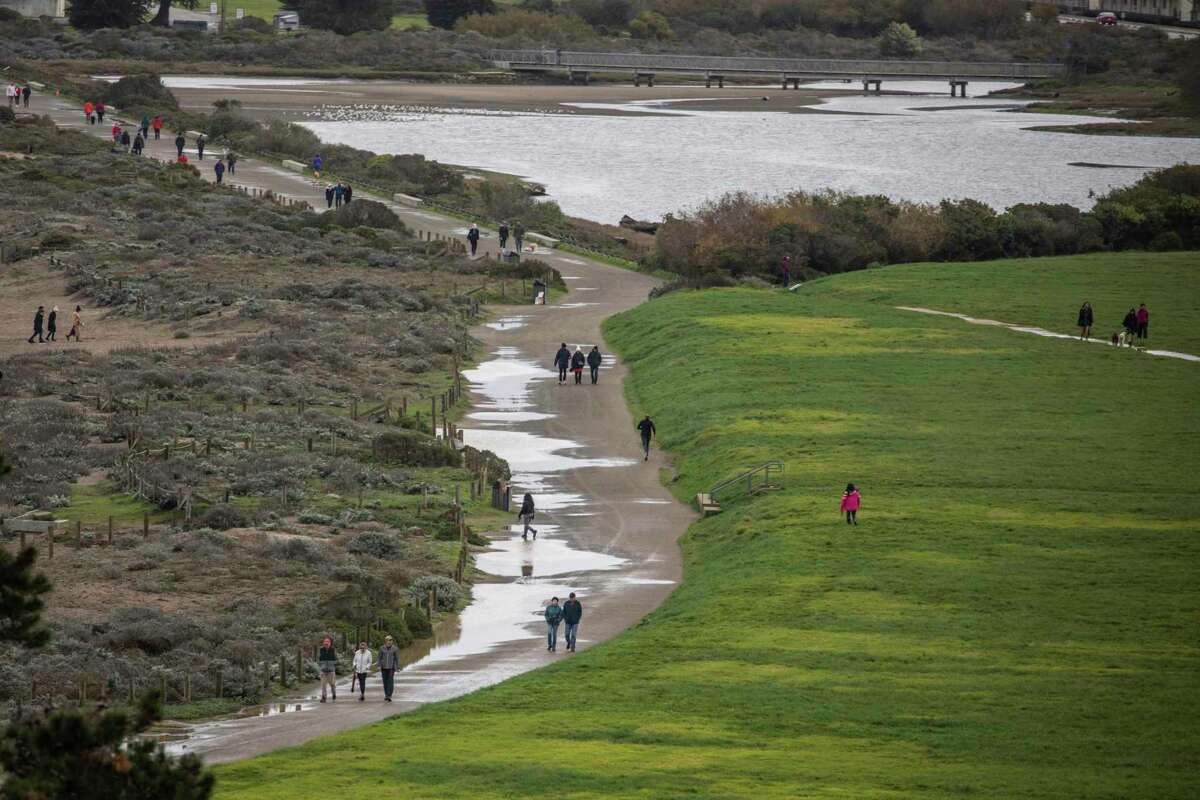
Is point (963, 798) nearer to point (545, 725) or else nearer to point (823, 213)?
point (545, 725)

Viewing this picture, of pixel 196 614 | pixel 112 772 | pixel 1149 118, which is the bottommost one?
pixel 196 614

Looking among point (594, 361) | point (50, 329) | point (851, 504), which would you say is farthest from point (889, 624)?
point (50, 329)

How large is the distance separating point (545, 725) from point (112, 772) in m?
12.3

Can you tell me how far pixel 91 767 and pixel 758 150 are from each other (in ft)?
425

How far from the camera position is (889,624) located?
33.1 m

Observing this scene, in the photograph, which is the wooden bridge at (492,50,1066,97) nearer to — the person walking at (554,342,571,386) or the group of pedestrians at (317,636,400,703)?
the person walking at (554,342,571,386)

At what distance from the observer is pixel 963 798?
24609 millimetres

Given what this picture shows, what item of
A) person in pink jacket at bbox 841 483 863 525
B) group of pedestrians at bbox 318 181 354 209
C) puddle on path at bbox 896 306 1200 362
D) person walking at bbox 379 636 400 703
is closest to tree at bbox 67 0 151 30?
group of pedestrians at bbox 318 181 354 209

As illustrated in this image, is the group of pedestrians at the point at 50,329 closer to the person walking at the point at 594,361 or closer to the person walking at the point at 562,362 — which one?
the person walking at the point at 562,362

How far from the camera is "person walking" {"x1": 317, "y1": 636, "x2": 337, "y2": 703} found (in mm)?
30328

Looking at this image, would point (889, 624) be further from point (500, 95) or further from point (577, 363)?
point (500, 95)

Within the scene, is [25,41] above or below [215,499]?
above

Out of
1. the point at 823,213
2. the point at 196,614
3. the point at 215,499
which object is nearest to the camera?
the point at 196,614

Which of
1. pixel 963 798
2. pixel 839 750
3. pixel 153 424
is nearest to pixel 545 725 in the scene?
pixel 839 750
